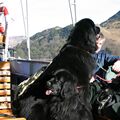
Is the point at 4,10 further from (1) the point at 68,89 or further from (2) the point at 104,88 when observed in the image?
(1) the point at 68,89

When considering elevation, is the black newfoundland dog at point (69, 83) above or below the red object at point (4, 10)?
below

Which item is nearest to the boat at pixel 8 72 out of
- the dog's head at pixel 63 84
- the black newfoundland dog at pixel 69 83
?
the black newfoundland dog at pixel 69 83

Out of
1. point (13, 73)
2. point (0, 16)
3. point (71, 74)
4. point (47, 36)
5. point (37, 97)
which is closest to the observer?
point (71, 74)

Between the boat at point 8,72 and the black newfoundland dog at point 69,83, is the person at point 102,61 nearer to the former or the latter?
the black newfoundland dog at point 69,83

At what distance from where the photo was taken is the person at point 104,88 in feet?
12.8

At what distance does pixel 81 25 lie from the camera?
4.17 m

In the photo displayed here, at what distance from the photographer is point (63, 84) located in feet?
12.7

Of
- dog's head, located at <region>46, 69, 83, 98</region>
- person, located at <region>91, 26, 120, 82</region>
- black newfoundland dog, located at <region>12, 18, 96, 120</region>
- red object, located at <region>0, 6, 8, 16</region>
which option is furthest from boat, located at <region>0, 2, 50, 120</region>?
person, located at <region>91, 26, 120, 82</region>

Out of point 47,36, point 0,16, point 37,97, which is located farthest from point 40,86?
point 47,36

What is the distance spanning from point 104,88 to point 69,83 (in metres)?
0.52

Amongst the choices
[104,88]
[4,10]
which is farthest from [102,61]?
[4,10]

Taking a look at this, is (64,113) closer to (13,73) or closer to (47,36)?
(13,73)

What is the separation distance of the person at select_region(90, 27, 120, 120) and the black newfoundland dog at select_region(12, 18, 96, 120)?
12cm

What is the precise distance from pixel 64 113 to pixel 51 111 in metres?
0.14
